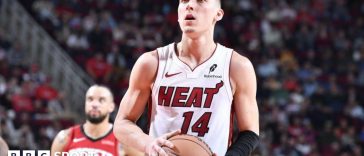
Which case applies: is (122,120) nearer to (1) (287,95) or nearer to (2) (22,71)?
(2) (22,71)

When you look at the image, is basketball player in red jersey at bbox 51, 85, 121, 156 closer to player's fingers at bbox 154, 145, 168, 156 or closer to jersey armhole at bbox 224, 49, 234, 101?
jersey armhole at bbox 224, 49, 234, 101

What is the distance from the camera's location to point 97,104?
24.5 feet

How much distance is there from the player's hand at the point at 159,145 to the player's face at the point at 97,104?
128 inches

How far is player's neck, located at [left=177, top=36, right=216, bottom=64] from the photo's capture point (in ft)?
15.4

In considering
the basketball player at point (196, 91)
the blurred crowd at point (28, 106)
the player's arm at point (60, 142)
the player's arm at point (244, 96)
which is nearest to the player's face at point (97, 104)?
the player's arm at point (60, 142)

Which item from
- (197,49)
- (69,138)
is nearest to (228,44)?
(69,138)

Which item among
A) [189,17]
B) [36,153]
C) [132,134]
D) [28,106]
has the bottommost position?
[28,106]

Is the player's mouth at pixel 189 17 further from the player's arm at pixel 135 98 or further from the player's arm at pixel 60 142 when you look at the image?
the player's arm at pixel 60 142

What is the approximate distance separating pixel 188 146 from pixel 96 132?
11.6ft

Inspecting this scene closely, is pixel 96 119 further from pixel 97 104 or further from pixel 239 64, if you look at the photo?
pixel 239 64

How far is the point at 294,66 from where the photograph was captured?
17.5 metres

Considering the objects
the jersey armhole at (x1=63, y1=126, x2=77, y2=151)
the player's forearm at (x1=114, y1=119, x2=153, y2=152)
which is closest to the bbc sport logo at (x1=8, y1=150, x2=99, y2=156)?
the jersey armhole at (x1=63, y1=126, x2=77, y2=151)

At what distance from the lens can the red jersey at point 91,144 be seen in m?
7.33

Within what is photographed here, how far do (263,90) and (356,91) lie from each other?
7.64ft
